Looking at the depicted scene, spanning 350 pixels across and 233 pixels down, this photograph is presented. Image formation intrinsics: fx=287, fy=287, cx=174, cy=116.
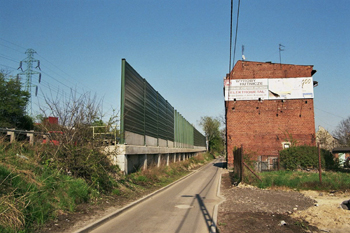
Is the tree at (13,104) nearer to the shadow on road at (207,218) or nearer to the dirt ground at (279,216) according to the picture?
the shadow on road at (207,218)

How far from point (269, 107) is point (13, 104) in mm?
33137

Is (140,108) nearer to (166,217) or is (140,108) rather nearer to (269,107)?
(166,217)

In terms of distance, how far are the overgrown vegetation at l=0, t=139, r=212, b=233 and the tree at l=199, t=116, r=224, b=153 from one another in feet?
289

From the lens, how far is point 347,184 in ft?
48.0

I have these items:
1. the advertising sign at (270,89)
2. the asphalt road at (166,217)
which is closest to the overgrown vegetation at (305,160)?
the asphalt road at (166,217)

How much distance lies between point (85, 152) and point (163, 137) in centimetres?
1863

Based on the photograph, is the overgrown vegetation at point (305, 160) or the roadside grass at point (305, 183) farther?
the overgrown vegetation at point (305, 160)

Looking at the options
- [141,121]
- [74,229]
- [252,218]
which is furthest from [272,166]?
[74,229]

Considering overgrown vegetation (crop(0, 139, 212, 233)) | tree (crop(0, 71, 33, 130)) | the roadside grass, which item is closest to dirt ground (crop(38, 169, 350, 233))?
overgrown vegetation (crop(0, 139, 212, 233))

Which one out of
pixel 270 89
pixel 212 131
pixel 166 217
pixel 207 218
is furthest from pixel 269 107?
pixel 212 131

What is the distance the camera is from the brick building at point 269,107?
36500 millimetres

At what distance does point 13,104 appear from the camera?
3706 cm

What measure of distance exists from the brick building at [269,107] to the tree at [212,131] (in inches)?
2546

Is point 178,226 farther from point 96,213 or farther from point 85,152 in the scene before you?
point 85,152
